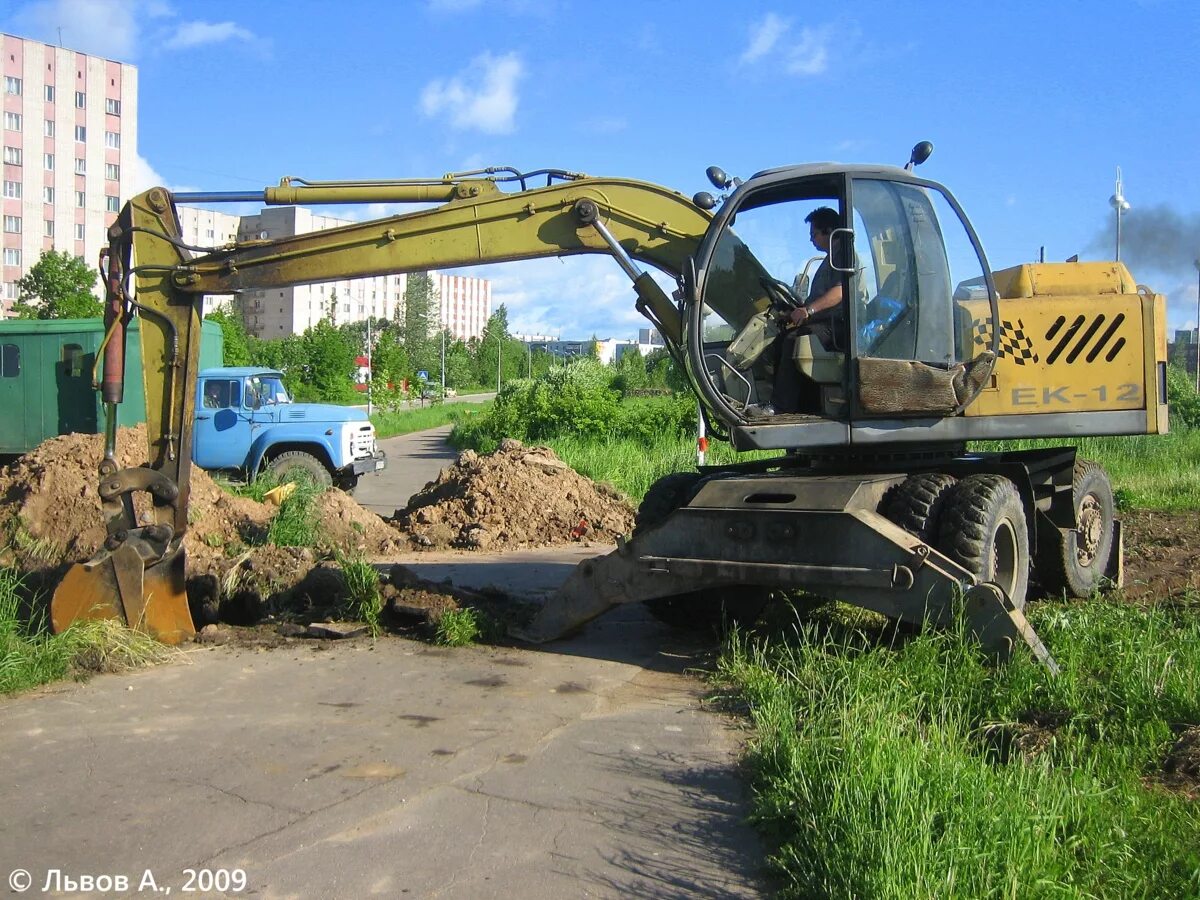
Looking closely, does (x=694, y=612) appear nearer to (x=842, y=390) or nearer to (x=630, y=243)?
(x=842, y=390)

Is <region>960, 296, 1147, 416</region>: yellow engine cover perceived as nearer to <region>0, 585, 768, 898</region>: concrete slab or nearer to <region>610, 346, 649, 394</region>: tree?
<region>0, 585, 768, 898</region>: concrete slab

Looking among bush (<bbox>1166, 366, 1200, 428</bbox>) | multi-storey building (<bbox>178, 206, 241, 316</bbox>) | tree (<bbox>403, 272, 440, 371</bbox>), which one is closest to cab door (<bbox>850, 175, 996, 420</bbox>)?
bush (<bbox>1166, 366, 1200, 428</bbox>)

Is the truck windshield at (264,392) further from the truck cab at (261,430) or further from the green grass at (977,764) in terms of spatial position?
the green grass at (977,764)

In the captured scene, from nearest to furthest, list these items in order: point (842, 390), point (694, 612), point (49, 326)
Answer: point (842, 390), point (694, 612), point (49, 326)

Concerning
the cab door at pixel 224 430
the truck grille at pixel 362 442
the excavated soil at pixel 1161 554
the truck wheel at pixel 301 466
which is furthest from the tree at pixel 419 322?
the excavated soil at pixel 1161 554

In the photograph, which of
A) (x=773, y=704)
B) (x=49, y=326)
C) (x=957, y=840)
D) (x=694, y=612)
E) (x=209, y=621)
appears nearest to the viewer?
(x=957, y=840)

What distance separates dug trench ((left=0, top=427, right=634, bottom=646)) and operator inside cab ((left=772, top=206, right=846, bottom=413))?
272 cm

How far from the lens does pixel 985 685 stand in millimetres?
5770

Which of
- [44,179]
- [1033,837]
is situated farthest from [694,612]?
[44,179]

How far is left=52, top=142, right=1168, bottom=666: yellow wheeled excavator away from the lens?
6648 mm

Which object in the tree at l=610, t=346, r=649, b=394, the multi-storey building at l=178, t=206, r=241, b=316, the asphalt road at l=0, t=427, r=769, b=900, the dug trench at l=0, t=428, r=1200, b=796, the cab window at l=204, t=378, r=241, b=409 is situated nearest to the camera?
the asphalt road at l=0, t=427, r=769, b=900

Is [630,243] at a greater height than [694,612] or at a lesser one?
greater

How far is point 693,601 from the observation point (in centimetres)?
795

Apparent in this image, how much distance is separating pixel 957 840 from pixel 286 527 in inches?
349
